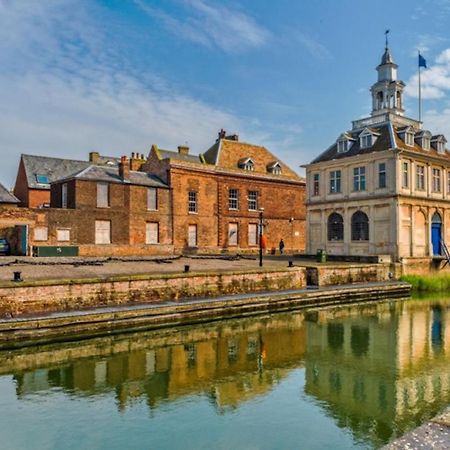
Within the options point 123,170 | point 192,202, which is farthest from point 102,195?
point 192,202

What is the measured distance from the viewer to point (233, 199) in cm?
4172

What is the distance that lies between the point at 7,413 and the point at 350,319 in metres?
15.0

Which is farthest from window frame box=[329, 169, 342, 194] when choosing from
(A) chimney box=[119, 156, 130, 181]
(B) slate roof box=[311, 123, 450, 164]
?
(A) chimney box=[119, 156, 130, 181]

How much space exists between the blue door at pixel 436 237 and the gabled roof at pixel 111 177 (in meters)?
20.6

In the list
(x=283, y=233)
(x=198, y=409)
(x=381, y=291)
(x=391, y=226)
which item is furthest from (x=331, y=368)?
(x=283, y=233)

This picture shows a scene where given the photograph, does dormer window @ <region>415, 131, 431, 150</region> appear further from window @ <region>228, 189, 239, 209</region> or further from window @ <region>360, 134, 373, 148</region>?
window @ <region>228, 189, 239, 209</region>

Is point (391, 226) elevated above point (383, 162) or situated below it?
below

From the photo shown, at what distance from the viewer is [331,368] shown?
1349cm

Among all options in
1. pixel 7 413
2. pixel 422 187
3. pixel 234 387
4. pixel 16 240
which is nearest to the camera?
pixel 7 413

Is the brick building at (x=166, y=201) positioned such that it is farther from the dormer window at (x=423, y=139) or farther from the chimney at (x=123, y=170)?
the dormer window at (x=423, y=139)

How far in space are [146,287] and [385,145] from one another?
2141cm

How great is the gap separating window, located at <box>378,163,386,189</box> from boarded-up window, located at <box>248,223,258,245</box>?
13436 mm

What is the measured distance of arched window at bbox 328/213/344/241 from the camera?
34.9 meters

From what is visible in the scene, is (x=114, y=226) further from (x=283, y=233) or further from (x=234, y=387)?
(x=234, y=387)
